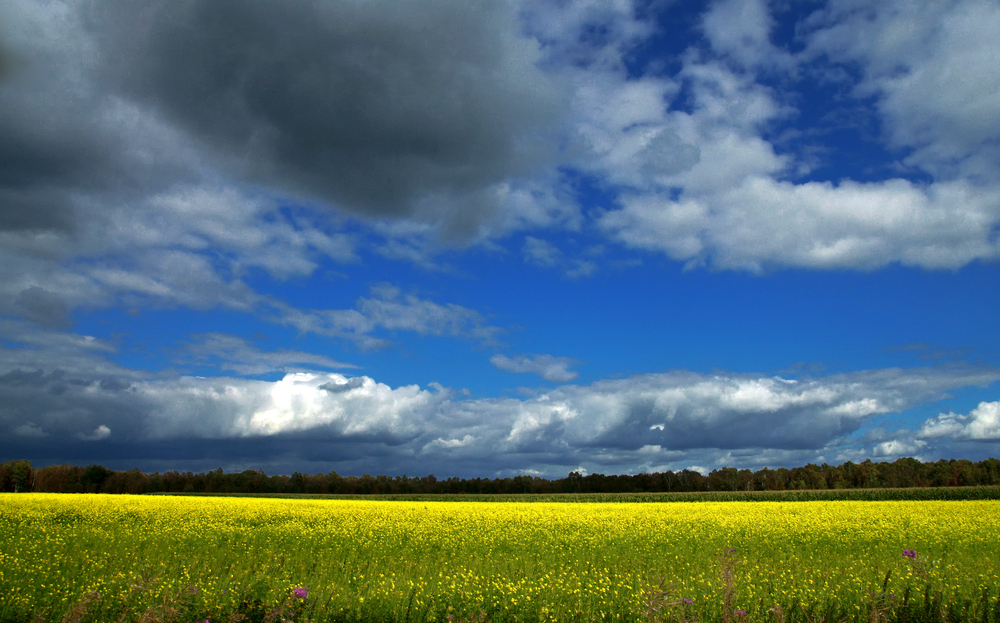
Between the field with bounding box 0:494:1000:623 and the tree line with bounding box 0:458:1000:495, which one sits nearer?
the field with bounding box 0:494:1000:623

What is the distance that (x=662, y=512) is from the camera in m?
31.1

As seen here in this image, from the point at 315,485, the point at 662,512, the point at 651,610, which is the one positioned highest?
the point at 651,610

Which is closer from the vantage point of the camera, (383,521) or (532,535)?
(532,535)

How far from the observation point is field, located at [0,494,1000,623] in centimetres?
1041

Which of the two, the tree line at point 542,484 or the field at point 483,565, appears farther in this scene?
the tree line at point 542,484

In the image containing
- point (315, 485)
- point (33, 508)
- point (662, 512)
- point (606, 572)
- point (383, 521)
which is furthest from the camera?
point (315, 485)

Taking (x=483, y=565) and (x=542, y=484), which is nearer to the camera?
(x=483, y=565)

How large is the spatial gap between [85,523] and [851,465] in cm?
13410

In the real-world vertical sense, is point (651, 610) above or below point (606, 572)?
above

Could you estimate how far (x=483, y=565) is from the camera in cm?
1585

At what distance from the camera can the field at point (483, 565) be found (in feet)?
34.2

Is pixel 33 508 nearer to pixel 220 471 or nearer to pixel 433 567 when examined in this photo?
pixel 433 567

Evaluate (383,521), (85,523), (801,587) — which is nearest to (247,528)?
(383,521)

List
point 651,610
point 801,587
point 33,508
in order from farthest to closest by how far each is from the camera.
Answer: point 33,508 → point 801,587 → point 651,610
